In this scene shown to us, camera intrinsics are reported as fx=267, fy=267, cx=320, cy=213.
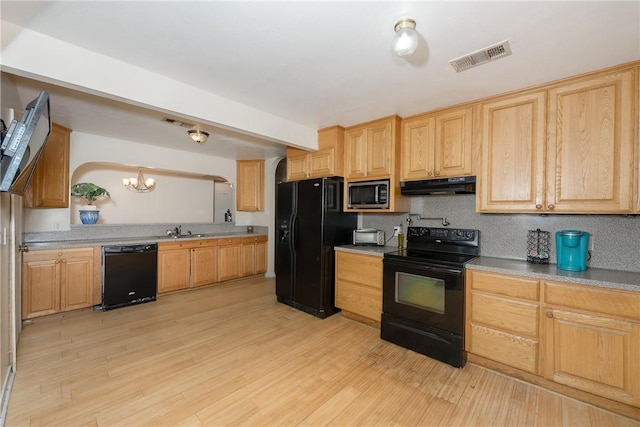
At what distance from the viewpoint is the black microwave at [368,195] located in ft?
9.78

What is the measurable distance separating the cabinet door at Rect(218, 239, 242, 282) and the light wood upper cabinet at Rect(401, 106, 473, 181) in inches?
133

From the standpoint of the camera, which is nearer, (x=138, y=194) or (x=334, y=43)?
(x=334, y=43)

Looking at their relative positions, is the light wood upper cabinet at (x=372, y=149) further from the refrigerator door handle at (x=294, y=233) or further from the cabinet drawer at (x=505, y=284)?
the cabinet drawer at (x=505, y=284)

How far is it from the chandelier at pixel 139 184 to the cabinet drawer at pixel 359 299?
4212 millimetres

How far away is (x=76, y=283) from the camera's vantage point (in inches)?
131

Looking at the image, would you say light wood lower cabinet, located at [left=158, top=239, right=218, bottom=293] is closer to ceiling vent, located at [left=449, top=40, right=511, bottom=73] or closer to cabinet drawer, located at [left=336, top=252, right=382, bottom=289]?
cabinet drawer, located at [left=336, top=252, right=382, bottom=289]

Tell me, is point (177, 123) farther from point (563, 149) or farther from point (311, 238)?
point (563, 149)

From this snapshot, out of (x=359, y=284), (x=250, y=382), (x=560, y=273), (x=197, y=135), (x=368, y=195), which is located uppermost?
(x=197, y=135)

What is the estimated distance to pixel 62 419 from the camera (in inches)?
65.2

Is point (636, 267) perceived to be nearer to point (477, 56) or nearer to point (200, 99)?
point (477, 56)

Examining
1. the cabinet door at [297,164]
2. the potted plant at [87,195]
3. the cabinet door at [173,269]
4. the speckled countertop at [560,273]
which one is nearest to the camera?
the speckled countertop at [560,273]

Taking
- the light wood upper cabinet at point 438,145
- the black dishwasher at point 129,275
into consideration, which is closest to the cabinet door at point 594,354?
the light wood upper cabinet at point 438,145

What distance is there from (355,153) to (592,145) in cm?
206

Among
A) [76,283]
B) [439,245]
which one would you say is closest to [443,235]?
[439,245]
